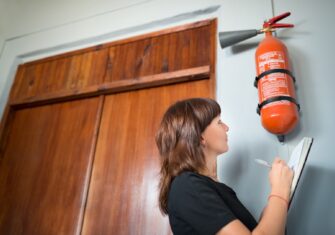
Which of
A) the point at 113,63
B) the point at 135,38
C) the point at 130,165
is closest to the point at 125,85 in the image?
the point at 113,63

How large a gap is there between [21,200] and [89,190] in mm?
450

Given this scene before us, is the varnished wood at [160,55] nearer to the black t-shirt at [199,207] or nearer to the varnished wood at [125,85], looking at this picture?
the varnished wood at [125,85]

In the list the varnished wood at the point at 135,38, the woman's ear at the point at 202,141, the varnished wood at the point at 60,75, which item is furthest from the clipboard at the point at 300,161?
the varnished wood at the point at 60,75

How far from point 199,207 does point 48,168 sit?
1191 mm

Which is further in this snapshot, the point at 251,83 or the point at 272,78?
the point at 251,83

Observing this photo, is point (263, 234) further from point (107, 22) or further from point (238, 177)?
point (107, 22)

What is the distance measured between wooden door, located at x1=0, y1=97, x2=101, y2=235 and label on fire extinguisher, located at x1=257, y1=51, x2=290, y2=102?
91 centimetres

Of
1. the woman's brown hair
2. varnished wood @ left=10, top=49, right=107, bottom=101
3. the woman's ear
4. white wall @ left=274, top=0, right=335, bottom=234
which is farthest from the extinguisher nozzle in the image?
varnished wood @ left=10, top=49, right=107, bottom=101

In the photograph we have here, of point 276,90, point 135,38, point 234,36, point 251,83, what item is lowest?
point 276,90

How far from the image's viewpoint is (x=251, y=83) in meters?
1.20

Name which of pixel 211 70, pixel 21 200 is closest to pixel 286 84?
pixel 211 70

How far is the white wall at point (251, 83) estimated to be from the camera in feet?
3.11

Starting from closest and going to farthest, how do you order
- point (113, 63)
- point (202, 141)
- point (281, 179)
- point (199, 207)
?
point (199, 207)
point (281, 179)
point (202, 141)
point (113, 63)

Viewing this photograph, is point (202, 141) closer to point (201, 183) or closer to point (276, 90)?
point (201, 183)
